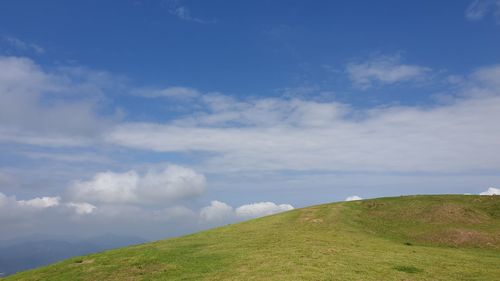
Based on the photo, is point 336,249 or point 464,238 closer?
point 336,249

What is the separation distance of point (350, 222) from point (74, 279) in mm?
42961

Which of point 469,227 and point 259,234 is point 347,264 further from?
point 469,227

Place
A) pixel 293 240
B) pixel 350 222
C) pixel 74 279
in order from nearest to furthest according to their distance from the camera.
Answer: pixel 74 279 < pixel 293 240 < pixel 350 222

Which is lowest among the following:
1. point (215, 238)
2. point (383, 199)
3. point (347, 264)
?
point (347, 264)

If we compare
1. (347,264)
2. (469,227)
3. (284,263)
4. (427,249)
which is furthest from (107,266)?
(469,227)

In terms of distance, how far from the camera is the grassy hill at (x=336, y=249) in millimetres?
35750

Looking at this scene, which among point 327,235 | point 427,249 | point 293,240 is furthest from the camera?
point 327,235

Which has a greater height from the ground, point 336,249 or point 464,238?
point 336,249

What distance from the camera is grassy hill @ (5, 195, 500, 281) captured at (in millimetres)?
35750

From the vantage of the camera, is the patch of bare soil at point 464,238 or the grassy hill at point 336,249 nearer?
the grassy hill at point 336,249

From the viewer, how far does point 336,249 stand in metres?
44.5

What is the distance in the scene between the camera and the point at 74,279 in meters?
40.2

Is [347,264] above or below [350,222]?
below

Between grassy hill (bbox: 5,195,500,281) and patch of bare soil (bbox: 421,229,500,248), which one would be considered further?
patch of bare soil (bbox: 421,229,500,248)
